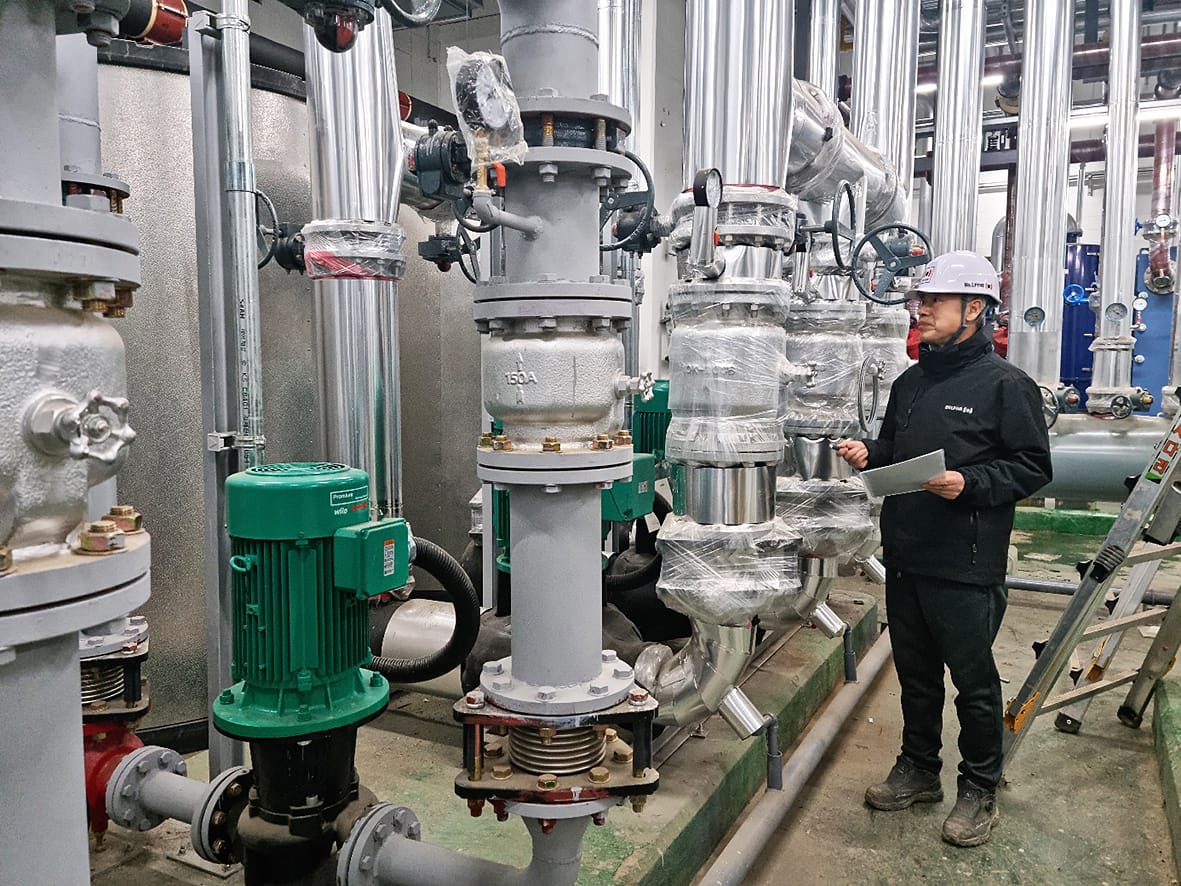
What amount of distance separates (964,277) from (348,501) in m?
1.58

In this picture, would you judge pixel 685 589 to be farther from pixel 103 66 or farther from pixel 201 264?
pixel 103 66

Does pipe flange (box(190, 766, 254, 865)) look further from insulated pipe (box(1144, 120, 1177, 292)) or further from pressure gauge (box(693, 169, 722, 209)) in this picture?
insulated pipe (box(1144, 120, 1177, 292))

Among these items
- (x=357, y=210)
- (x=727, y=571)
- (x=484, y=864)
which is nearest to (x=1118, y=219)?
(x=727, y=571)

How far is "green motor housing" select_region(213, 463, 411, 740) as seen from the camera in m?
1.39

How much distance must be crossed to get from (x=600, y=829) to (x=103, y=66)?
81.0 inches

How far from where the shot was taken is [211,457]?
5.49 feet

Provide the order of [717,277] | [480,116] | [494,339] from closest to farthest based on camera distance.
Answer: [480,116] < [494,339] < [717,277]

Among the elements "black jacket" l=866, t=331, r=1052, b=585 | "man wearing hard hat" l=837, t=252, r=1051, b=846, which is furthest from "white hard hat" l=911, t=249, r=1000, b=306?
"black jacket" l=866, t=331, r=1052, b=585

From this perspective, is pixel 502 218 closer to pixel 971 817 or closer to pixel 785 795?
pixel 785 795

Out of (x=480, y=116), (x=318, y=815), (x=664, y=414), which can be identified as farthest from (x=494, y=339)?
(x=664, y=414)

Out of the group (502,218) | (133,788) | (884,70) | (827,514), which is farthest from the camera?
(884,70)

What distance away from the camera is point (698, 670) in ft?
6.30

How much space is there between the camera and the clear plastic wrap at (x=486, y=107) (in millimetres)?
1077

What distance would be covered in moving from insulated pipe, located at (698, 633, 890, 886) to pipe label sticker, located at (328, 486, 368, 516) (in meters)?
1.03
